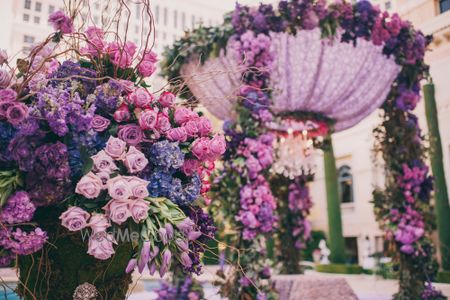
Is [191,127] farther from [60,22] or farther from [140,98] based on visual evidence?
[60,22]

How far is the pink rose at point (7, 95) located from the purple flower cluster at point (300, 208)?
14.9ft

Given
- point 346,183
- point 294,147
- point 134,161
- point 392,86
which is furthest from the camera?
point 346,183

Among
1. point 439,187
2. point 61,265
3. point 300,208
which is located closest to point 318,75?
point 300,208

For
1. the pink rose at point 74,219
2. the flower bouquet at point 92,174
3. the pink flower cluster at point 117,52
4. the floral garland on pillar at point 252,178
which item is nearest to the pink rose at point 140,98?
the flower bouquet at point 92,174

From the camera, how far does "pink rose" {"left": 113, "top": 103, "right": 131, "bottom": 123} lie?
3.63 feet

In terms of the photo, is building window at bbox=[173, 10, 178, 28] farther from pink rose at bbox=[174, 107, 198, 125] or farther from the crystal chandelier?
pink rose at bbox=[174, 107, 198, 125]

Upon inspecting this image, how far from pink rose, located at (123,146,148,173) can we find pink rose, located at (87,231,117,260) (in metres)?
0.16

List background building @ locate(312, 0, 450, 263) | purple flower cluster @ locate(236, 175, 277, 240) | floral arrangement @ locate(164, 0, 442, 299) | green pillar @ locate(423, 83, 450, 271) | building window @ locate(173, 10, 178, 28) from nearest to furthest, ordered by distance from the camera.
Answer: purple flower cluster @ locate(236, 175, 277, 240) → floral arrangement @ locate(164, 0, 442, 299) → green pillar @ locate(423, 83, 450, 271) → background building @ locate(312, 0, 450, 263) → building window @ locate(173, 10, 178, 28)

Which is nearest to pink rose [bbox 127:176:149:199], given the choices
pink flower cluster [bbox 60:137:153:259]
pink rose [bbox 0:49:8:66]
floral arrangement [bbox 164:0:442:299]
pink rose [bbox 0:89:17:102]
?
pink flower cluster [bbox 60:137:153:259]

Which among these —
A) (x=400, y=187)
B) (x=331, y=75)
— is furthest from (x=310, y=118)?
(x=400, y=187)

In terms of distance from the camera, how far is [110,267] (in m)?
1.10

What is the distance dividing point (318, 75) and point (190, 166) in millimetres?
2805

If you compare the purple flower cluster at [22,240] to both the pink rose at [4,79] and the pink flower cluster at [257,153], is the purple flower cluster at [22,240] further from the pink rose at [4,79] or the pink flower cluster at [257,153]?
the pink flower cluster at [257,153]

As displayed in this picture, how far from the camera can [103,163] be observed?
101 cm
